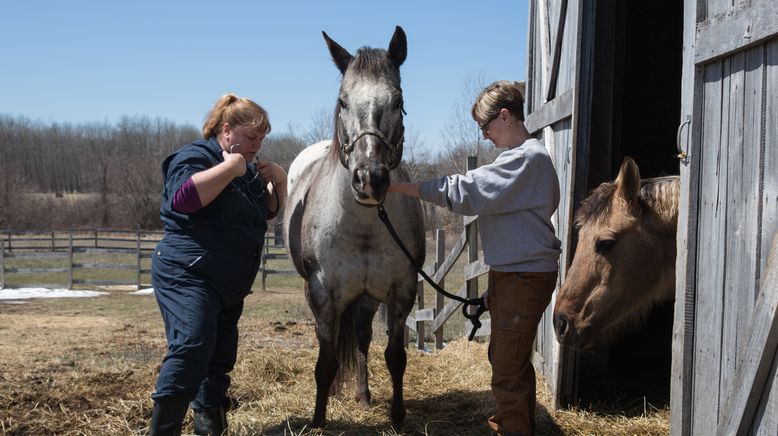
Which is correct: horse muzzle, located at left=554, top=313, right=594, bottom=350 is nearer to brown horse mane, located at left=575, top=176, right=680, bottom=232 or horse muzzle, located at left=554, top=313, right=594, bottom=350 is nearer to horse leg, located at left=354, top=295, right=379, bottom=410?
brown horse mane, located at left=575, top=176, right=680, bottom=232

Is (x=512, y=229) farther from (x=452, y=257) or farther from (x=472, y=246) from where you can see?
(x=452, y=257)

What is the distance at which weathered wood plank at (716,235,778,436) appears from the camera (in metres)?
2.16

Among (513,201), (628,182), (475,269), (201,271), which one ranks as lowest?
(475,269)

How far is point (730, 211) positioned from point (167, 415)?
2.76m

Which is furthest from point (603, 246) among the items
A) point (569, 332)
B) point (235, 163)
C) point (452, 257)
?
point (452, 257)

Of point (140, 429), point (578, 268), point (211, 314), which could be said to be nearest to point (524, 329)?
point (578, 268)

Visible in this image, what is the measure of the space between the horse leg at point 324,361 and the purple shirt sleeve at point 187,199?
1064 mm

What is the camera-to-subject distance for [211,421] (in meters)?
3.94

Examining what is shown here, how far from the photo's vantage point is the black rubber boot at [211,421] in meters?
3.93

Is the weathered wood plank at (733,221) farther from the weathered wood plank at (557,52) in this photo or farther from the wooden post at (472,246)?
the wooden post at (472,246)

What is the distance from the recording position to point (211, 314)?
137 inches

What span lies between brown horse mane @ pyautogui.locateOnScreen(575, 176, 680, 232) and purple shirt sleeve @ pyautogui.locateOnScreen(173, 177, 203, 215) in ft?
6.83

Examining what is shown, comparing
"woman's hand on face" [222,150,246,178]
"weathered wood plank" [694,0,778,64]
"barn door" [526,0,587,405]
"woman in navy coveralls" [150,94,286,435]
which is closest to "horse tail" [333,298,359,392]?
"woman in navy coveralls" [150,94,286,435]

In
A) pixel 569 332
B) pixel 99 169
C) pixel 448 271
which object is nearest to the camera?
pixel 569 332
